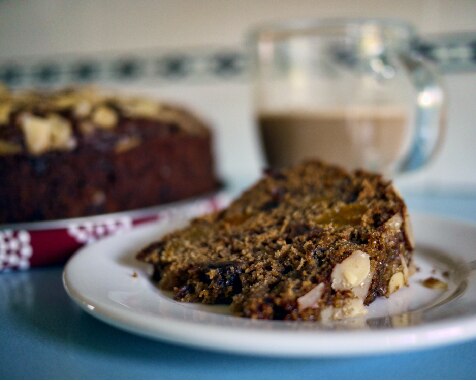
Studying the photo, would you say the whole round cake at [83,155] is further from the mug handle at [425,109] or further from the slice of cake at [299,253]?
the mug handle at [425,109]

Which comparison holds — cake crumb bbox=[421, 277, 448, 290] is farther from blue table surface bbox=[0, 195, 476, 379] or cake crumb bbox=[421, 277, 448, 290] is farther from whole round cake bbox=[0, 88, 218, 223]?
whole round cake bbox=[0, 88, 218, 223]

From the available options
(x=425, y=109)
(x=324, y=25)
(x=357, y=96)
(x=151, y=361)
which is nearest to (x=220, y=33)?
(x=324, y=25)

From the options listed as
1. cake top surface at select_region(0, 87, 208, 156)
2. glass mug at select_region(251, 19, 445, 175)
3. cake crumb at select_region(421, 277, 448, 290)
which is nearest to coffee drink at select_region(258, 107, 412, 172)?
glass mug at select_region(251, 19, 445, 175)

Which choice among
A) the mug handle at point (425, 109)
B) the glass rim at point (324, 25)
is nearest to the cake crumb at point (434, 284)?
the mug handle at point (425, 109)

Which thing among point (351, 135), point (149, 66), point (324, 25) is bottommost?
point (351, 135)

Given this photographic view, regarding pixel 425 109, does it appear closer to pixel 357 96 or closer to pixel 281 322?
pixel 357 96
